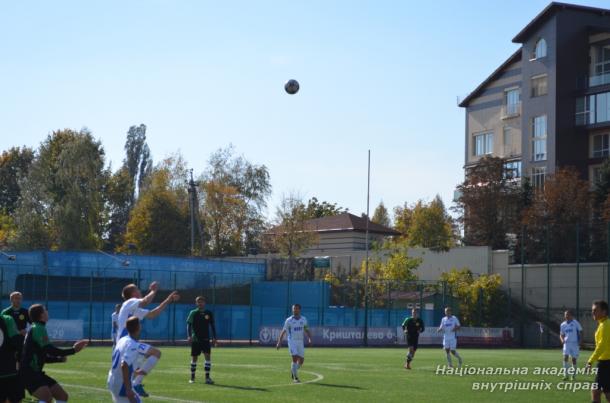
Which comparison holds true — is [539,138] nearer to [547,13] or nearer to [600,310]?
Result: [547,13]

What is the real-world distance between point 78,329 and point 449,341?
22643 millimetres

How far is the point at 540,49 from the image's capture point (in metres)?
80.9

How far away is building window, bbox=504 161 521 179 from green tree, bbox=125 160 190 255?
3126 centimetres

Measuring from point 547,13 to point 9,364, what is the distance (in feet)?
239

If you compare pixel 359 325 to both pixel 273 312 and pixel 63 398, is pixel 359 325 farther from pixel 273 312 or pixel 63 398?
pixel 63 398

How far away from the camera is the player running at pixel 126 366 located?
39.6ft

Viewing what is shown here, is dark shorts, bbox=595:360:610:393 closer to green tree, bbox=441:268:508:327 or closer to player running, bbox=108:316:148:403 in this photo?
player running, bbox=108:316:148:403

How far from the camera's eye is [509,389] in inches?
926

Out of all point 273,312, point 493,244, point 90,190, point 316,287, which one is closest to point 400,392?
point 273,312

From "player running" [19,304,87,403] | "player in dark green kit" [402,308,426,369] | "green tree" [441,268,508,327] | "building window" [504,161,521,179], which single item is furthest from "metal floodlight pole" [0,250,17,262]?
"player running" [19,304,87,403]

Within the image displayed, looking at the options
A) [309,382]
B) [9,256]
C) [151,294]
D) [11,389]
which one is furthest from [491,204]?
[11,389]

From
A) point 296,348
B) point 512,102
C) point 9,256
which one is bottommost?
point 296,348

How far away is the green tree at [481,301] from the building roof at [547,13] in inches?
1043

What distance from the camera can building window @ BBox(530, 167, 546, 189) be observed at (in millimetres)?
80812
